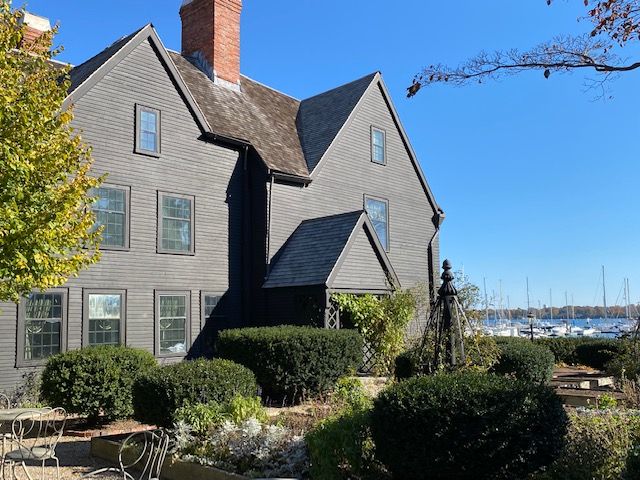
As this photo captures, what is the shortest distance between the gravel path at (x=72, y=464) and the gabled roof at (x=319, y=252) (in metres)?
8.24

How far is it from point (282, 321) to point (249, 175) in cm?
489

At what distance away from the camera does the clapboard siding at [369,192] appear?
67.7 feet

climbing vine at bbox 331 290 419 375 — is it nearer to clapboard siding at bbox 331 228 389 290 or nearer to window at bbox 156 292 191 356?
clapboard siding at bbox 331 228 389 290

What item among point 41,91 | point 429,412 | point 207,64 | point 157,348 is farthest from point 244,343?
point 207,64

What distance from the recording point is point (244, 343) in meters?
14.0

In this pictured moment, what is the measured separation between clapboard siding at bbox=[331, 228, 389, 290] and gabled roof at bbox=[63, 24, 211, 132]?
5750 mm

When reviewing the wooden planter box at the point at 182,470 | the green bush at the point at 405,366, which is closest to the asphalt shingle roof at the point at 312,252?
the green bush at the point at 405,366

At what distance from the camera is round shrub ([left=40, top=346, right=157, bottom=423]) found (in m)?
11.5

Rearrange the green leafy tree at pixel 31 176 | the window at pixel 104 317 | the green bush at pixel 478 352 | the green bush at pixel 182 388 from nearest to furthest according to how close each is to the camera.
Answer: the green bush at pixel 182 388, the green leafy tree at pixel 31 176, the green bush at pixel 478 352, the window at pixel 104 317

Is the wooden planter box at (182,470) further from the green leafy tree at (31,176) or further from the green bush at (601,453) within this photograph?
the green bush at (601,453)

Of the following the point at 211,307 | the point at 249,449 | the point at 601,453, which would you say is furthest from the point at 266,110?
the point at 601,453

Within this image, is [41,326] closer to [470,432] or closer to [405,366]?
[405,366]

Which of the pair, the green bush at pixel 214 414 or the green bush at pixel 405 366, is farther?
the green bush at pixel 405 366

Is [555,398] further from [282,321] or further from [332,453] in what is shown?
[282,321]
